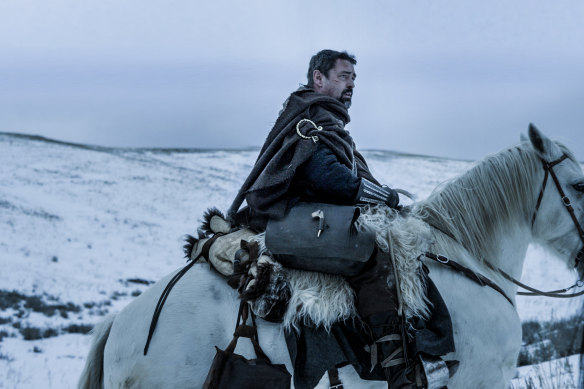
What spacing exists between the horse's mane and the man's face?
1.03m

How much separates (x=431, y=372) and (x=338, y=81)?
2.13 metres

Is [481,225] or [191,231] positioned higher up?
[481,225]

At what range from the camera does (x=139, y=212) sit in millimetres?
26141

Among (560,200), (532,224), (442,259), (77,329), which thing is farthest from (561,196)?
(77,329)

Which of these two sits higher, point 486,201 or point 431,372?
point 486,201

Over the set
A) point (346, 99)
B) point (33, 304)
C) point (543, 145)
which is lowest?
point (33, 304)

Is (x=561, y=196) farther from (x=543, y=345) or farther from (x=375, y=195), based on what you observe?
(x=543, y=345)

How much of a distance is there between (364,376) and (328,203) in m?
1.10

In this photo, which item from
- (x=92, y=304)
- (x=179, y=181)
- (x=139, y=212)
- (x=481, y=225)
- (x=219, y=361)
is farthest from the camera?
(x=179, y=181)

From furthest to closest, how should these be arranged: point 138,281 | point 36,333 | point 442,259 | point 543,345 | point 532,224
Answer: point 138,281
point 36,333
point 543,345
point 532,224
point 442,259

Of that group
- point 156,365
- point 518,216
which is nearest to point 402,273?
point 518,216

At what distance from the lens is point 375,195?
318 centimetres

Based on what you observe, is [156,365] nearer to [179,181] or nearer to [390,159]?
[179,181]

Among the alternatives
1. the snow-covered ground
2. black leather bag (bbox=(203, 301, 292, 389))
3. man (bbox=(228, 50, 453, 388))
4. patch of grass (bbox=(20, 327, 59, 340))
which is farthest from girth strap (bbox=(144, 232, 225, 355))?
patch of grass (bbox=(20, 327, 59, 340))
